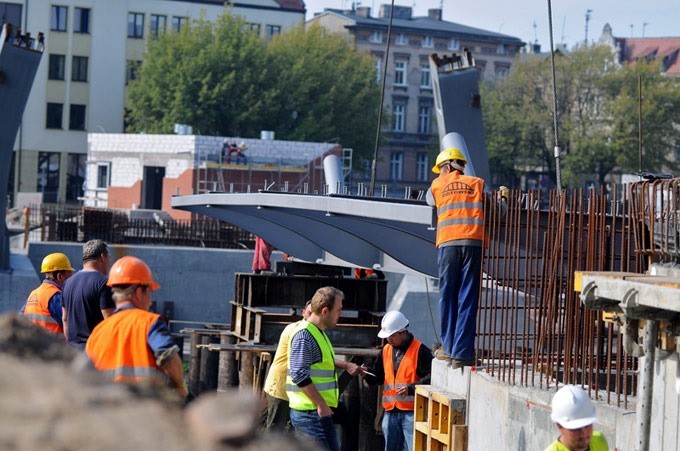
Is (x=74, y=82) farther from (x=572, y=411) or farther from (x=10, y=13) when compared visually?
(x=572, y=411)

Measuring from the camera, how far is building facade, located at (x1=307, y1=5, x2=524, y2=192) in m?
95.9

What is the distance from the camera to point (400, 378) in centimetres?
1146

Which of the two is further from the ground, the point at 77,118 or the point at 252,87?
the point at 252,87

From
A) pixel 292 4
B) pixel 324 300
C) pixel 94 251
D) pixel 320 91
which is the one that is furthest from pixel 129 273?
pixel 292 4

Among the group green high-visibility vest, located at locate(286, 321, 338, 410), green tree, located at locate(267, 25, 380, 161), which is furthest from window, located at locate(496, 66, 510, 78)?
green high-visibility vest, located at locate(286, 321, 338, 410)

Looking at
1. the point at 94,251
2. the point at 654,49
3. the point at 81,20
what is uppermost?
the point at 654,49

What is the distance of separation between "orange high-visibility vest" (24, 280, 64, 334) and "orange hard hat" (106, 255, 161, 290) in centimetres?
394

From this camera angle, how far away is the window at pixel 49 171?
78.7 metres

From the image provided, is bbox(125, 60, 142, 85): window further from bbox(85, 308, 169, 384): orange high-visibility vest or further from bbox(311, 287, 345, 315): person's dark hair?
bbox(85, 308, 169, 384): orange high-visibility vest

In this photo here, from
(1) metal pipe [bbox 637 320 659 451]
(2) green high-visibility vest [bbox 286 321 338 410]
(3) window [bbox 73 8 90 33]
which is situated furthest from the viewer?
(3) window [bbox 73 8 90 33]

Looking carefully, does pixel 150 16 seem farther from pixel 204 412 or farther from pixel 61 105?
pixel 204 412

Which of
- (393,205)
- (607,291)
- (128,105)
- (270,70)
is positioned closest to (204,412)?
(607,291)

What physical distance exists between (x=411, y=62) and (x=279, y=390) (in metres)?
88.8

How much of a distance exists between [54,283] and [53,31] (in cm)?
7059
